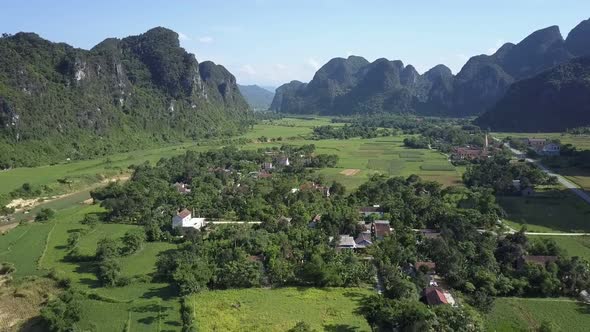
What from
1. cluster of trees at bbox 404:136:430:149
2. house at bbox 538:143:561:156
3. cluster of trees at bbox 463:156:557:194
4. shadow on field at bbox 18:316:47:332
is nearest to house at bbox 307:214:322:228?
shadow on field at bbox 18:316:47:332

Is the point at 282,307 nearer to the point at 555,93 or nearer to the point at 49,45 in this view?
the point at 49,45

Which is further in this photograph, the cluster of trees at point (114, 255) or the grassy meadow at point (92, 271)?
the cluster of trees at point (114, 255)

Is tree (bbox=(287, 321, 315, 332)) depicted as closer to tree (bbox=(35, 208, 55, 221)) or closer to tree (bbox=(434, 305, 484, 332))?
tree (bbox=(434, 305, 484, 332))

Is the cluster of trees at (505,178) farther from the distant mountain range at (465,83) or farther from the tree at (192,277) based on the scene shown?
the distant mountain range at (465,83)

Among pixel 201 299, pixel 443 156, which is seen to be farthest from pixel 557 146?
pixel 201 299

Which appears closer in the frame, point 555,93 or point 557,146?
point 557,146

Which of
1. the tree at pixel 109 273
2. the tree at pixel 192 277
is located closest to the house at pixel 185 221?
the tree at pixel 109 273
